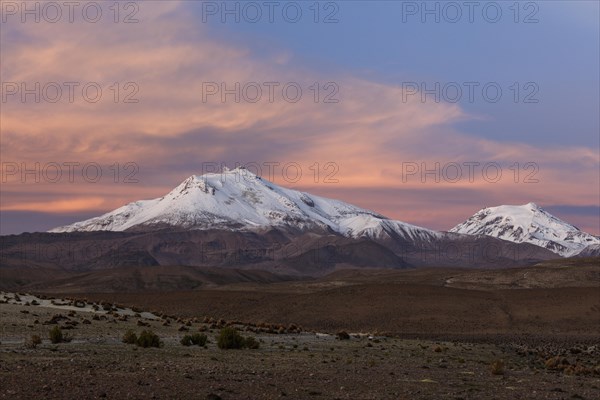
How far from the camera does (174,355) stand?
28.8m

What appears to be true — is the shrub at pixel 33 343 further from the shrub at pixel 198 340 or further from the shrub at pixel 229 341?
the shrub at pixel 229 341

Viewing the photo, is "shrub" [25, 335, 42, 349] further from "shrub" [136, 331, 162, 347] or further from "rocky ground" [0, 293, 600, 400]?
"shrub" [136, 331, 162, 347]

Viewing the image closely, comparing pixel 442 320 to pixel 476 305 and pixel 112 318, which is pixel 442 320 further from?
pixel 112 318

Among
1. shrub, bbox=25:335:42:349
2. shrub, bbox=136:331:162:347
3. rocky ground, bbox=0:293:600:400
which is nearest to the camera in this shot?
rocky ground, bbox=0:293:600:400

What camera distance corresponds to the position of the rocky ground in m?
20.1

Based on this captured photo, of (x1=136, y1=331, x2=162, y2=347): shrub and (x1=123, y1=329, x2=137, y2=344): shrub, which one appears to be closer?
(x1=136, y1=331, x2=162, y2=347): shrub

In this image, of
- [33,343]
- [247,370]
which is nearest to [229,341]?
[247,370]

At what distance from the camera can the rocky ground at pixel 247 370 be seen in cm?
2009

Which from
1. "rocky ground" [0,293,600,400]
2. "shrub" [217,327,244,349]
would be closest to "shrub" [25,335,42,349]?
"rocky ground" [0,293,600,400]

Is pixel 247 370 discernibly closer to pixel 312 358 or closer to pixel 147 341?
pixel 312 358

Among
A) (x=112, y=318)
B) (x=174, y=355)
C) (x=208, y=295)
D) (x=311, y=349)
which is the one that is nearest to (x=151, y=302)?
(x=208, y=295)

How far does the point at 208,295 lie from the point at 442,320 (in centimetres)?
3011

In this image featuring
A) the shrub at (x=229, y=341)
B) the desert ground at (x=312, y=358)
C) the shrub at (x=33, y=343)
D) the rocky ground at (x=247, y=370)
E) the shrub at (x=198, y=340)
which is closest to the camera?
the rocky ground at (x=247, y=370)

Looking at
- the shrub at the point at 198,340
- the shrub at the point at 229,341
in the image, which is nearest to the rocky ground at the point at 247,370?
the shrub at the point at 229,341
